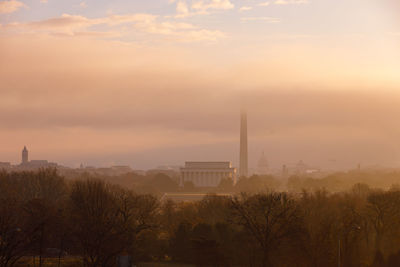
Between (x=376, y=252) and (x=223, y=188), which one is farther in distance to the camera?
(x=223, y=188)

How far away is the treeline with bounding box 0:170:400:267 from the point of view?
159 feet

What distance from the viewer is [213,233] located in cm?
5375

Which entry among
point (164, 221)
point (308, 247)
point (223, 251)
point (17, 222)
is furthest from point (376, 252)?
point (17, 222)

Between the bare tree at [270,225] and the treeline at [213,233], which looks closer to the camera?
the treeline at [213,233]

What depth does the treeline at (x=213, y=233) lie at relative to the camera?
48562 millimetres

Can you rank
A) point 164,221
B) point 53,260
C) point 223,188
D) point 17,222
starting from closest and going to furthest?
point 53,260 → point 17,222 → point 164,221 → point 223,188

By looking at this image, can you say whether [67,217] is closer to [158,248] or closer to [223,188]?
[158,248]

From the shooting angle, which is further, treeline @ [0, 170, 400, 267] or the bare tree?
the bare tree

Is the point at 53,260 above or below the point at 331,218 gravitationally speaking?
below

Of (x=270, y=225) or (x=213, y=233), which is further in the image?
(x=213, y=233)

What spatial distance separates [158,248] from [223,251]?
27.9 feet

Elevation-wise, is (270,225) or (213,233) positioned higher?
(270,225)

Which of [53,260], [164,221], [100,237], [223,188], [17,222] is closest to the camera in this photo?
[100,237]

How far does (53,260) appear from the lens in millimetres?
51844
